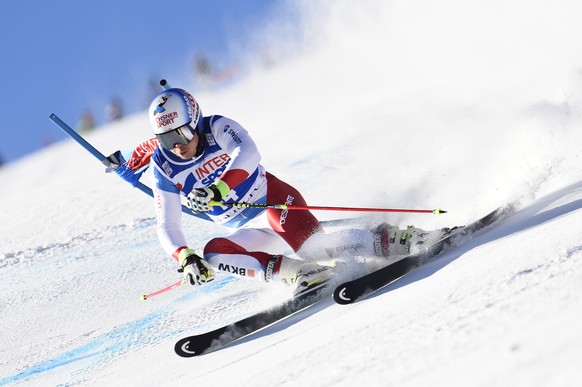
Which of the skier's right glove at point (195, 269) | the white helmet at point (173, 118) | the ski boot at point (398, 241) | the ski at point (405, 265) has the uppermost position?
the white helmet at point (173, 118)

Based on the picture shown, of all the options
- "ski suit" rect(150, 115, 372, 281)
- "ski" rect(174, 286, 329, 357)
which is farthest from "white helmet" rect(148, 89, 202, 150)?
"ski" rect(174, 286, 329, 357)

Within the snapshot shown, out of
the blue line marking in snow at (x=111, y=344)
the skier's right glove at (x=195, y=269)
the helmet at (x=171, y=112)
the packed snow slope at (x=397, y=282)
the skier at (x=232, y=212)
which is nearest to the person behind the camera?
the packed snow slope at (x=397, y=282)

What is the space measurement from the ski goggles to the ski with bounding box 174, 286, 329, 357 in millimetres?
1170

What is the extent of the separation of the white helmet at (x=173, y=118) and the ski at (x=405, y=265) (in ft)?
4.64

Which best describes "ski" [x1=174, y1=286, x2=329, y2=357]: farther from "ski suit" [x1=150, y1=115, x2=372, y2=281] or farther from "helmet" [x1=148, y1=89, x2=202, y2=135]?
"helmet" [x1=148, y1=89, x2=202, y2=135]

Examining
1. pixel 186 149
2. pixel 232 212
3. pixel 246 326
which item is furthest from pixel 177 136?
pixel 246 326

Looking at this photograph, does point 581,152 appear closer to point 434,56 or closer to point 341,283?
point 341,283

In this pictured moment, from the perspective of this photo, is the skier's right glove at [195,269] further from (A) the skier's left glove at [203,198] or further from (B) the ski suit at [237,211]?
(A) the skier's left glove at [203,198]

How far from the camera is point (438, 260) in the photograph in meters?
4.23

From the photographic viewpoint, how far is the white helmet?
15.1ft

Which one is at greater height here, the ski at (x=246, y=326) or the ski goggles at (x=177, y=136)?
the ski goggles at (x=177, y=136)

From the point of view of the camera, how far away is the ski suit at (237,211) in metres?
4.57

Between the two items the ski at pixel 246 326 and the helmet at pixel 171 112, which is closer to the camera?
the ski at pixel 246 326

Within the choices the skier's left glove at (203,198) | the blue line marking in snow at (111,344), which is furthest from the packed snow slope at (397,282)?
the skier's left glove at (203,198)
